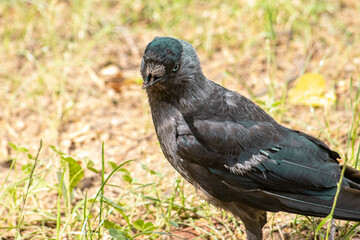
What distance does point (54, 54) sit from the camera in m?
5.91

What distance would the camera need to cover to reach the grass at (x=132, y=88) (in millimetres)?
3889

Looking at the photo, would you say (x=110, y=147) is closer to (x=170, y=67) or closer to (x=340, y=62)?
(x=170, y=67)

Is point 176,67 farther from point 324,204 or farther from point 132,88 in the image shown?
point 132,88

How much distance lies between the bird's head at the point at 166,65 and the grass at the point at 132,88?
89cm

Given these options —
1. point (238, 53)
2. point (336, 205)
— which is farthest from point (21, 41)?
point (336, 205)

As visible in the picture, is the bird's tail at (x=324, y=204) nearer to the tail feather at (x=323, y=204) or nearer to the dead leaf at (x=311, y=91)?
the tail feather at (x=323, y=204)

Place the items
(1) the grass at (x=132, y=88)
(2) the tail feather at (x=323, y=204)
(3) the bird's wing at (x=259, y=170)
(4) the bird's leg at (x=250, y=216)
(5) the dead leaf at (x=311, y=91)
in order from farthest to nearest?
(5) the dead leaf at (x=311, y=91)
(1) the grass at (x=132, y=88)
(4) the bird's leg at (x=250, y=216)
(3) the bird's wing at (x=259, y=170)
(2) the tail feather at (x=323, y=204)

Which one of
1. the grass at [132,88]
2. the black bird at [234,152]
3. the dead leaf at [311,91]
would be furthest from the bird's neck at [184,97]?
the dead leaf at [311,91]

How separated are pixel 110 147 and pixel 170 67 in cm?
194

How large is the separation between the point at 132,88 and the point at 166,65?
2.71 meters

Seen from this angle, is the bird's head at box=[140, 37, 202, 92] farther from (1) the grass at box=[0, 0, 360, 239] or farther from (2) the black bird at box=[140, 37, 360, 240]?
(1) the grass at box=[0, 0, 360, 239]

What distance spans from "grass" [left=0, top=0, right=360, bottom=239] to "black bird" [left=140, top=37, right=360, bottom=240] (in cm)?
39

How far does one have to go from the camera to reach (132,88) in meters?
5.92

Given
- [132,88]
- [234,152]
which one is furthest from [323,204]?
[132,88]
